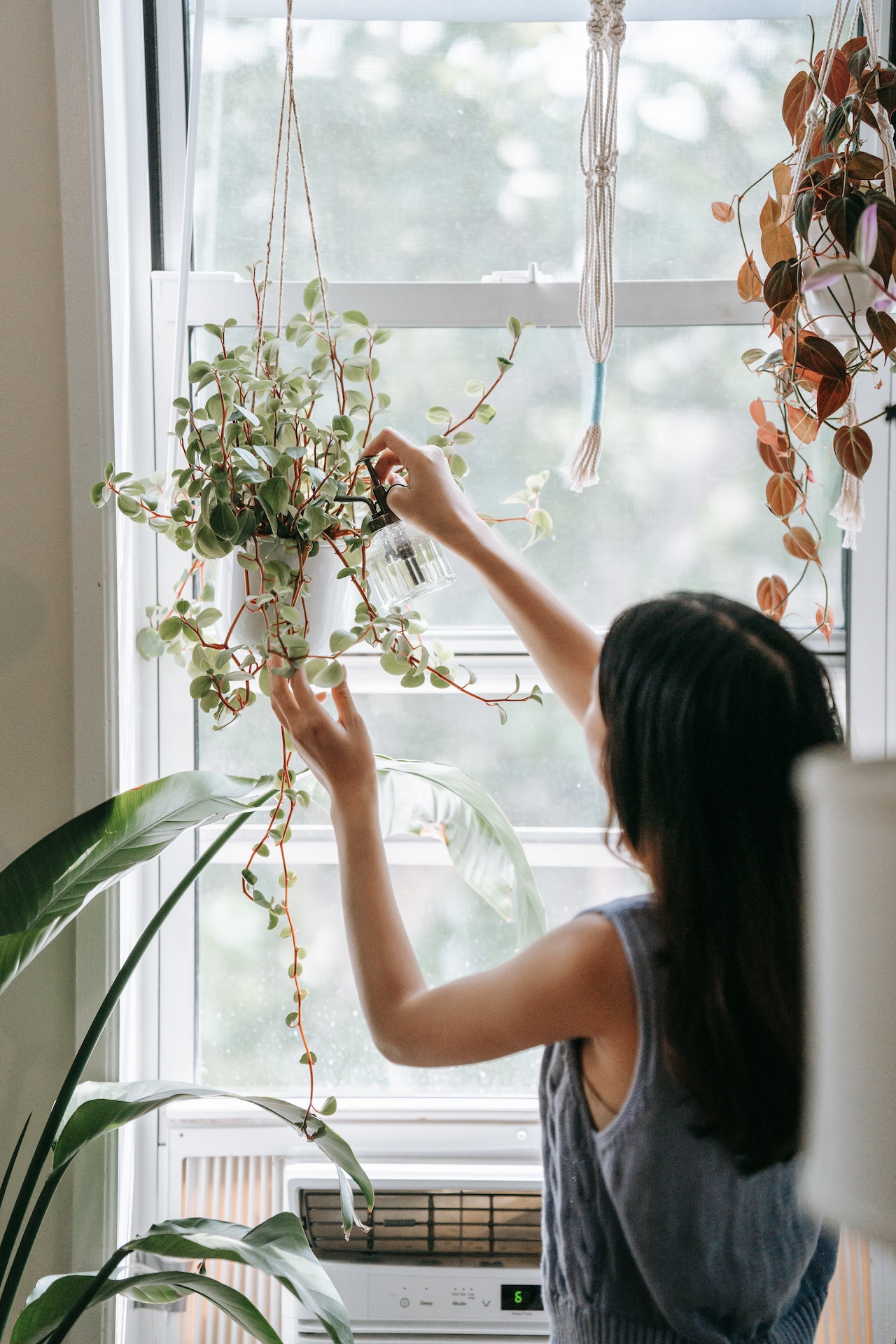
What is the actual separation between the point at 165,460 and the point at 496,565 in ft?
1.85

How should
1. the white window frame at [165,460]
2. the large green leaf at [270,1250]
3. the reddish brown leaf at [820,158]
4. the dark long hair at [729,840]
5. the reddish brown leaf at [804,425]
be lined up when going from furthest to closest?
the white window frame at [165,460] → the reddish brown leaf at [804,425] → the reddish brown leaf at [820,158] → the large green leaf at [270,1250] → the dark long hair at [729,840]

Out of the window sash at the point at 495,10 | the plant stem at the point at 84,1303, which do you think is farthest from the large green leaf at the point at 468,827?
the window sash at the point at 495,10

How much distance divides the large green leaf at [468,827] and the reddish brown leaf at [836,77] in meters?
0.81

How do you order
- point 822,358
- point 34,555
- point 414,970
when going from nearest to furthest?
point 414,970, point 822,358, point 34,555

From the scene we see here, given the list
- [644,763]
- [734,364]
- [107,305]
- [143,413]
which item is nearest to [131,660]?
[143,413]

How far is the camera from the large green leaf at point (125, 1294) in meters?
0.86

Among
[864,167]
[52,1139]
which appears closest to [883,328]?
[864,167]

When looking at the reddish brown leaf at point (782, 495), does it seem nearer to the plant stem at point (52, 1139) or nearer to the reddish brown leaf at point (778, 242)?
the reddish brown leaf at point (778, 242)

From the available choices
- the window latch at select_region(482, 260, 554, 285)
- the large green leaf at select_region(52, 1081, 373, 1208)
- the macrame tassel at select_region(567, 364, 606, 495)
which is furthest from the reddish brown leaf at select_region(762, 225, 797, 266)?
the large green leaf at select_region(52, 1081, 373, 1208)

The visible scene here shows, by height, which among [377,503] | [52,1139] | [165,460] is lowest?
[52,1139]

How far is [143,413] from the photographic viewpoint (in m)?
1.31

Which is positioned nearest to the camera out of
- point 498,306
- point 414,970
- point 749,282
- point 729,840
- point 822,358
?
point 729,840

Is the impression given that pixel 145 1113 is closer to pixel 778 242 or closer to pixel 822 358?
pixel 822 358

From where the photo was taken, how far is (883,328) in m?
0.93
